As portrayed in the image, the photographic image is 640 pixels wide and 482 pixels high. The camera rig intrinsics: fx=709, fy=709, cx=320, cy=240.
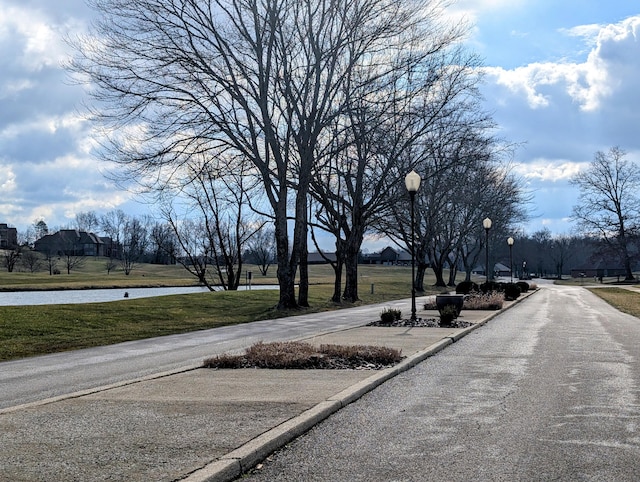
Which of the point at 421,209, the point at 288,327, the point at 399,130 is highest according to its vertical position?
the point at 399,130

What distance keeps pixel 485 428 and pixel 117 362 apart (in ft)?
27.2

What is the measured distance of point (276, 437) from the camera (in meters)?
6.16

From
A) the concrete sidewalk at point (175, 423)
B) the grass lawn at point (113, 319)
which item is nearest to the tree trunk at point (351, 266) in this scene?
the grass lawn at point (113, 319)

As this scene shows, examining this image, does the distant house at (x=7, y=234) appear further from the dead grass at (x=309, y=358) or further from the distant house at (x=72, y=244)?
the dead grass at (x=309, y=358)

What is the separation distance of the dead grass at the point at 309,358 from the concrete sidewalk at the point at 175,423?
0.42 meters

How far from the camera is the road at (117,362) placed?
10.2 metres

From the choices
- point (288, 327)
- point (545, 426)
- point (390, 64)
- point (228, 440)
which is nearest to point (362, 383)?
point (545, 426)

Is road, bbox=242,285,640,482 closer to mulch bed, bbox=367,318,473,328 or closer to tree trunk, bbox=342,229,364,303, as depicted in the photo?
mulch bed, bbox=367,318,473,328

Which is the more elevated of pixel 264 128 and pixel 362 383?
pixel 264 128

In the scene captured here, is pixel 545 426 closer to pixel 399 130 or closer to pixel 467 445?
pixel 467 445

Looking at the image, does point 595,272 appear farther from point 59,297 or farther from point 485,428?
point 485,428

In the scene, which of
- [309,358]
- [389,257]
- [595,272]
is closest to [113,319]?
[309,358]

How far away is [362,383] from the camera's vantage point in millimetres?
9211

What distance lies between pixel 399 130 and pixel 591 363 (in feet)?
80.6
